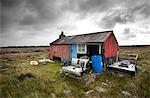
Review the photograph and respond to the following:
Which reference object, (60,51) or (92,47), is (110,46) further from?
(60,51)

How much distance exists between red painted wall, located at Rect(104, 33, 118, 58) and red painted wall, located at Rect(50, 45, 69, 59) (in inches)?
256

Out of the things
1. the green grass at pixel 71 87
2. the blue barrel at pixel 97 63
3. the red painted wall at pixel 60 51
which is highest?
the red painted wall at pixel 60 51

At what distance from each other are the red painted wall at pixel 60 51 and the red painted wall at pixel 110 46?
21.3 feet

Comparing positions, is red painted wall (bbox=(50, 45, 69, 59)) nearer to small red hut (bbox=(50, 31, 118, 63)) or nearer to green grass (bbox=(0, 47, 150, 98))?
small red hut (bbox=(50, 31, 118, 63))

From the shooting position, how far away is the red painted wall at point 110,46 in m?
17.9

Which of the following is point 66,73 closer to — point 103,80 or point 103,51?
point 103,80

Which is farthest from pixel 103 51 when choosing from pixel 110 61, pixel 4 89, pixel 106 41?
pixel 4 89

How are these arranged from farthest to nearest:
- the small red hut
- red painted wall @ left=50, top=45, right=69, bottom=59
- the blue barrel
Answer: red painted wall @ left=50, top=45, right=69, bottom=59 < the small red hut < the blue barrel

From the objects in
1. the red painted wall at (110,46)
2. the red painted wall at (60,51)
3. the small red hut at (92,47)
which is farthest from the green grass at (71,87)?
the red painted wall at (60,51)

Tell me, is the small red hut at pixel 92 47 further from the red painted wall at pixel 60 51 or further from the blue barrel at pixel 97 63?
the blue barrel at pixel 97 63

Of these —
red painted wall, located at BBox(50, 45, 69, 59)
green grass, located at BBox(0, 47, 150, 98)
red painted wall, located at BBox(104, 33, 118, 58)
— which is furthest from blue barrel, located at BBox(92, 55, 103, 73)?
red painted wall, located at BBox(50, 45, 69, 59)

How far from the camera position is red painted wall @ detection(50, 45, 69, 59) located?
2267 cm

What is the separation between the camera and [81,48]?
1977 cm

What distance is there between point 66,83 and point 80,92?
80.9 inches
